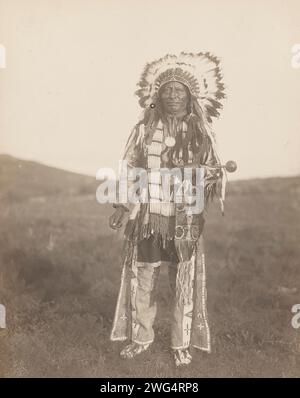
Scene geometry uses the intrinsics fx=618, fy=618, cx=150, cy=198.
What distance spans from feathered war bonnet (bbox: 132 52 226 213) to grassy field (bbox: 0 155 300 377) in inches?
16.7

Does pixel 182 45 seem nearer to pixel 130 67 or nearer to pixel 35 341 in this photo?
pixel 130 67

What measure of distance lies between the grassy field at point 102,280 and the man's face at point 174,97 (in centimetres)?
67

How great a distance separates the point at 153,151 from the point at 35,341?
5.09 ft

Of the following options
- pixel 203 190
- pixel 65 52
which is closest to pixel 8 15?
pixel 65 52

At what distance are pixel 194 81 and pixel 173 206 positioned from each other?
851 mm

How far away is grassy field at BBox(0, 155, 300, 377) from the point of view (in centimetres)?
426

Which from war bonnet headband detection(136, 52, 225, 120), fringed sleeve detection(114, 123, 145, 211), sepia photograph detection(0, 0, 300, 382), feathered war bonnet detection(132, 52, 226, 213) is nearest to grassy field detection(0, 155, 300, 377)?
sepia photograph detection(0, 0, 300, 382)

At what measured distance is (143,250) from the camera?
4.21 metres

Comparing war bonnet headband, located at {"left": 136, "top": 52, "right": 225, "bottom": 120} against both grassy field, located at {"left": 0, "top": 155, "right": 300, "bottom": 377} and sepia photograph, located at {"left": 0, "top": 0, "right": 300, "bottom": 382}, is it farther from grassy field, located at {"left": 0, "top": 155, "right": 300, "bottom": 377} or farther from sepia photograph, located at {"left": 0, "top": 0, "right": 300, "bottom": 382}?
grassy field, located at {"left": 0, "top": 155, "right": 300, "bottom": 377}

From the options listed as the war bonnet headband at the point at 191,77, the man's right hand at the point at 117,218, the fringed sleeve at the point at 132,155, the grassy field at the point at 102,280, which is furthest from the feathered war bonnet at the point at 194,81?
the man's right hand at the point at 117,218

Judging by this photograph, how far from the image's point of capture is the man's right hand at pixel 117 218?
4266 millimetres

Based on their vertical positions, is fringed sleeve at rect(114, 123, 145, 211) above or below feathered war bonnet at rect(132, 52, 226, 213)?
below

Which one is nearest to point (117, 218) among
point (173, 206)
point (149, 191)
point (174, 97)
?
point (149, 191)

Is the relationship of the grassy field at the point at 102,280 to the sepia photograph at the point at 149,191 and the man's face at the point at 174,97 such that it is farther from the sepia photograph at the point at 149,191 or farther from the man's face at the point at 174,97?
the man's face at the point at 174,97
